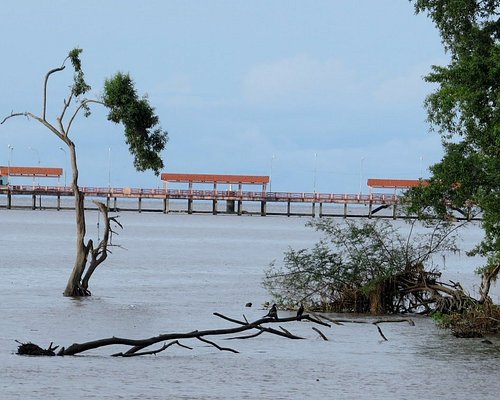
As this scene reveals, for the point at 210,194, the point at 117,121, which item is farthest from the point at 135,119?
the point at 210,194

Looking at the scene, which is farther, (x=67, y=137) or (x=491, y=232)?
(x=67, y=137)

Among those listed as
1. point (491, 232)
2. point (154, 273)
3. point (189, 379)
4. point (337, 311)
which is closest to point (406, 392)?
point (189, 379)

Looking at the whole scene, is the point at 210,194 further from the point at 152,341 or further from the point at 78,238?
the point at 152,341

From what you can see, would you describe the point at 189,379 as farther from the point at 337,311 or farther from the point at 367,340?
the point at 337,311

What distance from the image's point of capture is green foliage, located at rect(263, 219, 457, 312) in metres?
29.1

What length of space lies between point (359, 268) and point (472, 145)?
426cm

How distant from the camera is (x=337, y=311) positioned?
29.9 meters

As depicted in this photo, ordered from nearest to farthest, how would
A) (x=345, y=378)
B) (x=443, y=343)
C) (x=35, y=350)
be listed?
(x=345, y=378)
(x=35, y=350)
(x=443, y=343)

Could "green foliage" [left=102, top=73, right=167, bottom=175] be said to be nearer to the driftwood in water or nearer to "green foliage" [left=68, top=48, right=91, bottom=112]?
"green foliage" [left=68, top=48, right=91, bottom=112]

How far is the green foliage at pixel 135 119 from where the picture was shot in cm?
3266

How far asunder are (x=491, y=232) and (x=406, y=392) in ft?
26.2

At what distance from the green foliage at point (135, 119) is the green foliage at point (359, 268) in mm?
5508

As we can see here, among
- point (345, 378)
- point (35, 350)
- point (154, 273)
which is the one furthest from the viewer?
point (154, 273)

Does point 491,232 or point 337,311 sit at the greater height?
point 491,232
